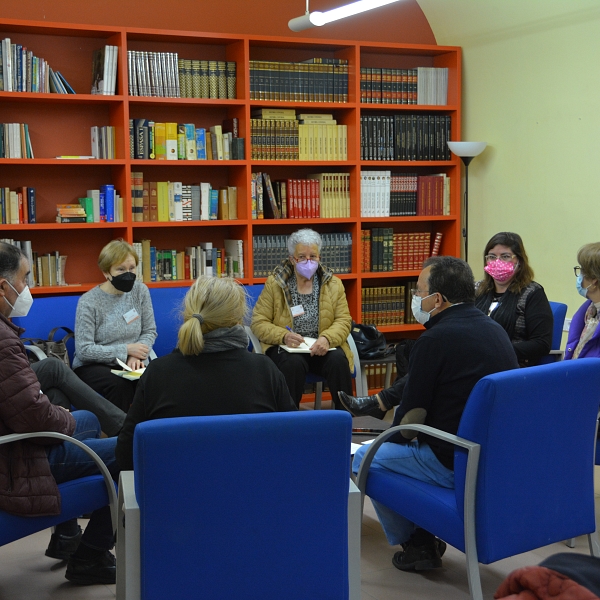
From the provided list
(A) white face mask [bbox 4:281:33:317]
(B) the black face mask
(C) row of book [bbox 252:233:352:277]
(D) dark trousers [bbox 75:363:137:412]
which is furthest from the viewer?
(C) row of book [bbox 252:233:352:277]

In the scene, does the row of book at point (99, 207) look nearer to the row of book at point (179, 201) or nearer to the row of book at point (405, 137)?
the row of book at point (179, 201)

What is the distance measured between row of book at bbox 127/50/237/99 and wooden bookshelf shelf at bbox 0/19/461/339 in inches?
2.6

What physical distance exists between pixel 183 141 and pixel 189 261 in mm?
812

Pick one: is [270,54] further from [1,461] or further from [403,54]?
[1,461]

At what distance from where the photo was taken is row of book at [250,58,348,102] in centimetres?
556

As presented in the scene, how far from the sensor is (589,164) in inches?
203

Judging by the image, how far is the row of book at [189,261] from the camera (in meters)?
5.41

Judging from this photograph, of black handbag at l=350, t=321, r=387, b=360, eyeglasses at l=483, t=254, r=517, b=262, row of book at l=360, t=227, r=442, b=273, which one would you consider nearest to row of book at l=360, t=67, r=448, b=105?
row of book at l=360, t=227, r=442, b=273

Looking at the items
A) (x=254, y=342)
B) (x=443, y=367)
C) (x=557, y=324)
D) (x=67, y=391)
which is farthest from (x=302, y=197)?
(x=443, y=367)

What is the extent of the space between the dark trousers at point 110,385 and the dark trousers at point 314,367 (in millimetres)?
946

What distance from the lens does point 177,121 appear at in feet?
18.6

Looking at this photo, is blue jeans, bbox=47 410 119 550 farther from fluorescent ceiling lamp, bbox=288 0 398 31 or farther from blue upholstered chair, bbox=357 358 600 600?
fluorescent ceiling lamp, bbox=288 0 398 31

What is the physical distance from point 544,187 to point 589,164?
41 cm

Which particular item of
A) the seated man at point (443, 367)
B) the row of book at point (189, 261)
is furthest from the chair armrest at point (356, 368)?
the seated man at point (443, 367)
